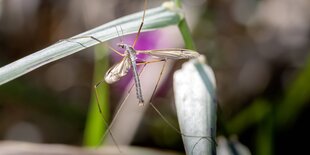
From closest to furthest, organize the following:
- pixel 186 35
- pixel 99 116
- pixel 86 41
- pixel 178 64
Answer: pixel 86 41
pixel 186 35
pixel 99 116
pixel 178 64

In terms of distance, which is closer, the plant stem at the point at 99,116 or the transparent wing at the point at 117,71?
the transparent wing at the point at 117,71

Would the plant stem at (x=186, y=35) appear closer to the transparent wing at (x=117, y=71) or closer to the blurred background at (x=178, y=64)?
the transparent wing at (x=117, y=71)

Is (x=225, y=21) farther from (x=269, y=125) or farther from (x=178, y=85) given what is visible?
(x=178, y=85)

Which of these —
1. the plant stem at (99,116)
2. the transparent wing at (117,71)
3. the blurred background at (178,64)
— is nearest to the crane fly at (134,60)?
the transparent wing at (117,71)

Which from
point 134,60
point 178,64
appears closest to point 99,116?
point 134,60

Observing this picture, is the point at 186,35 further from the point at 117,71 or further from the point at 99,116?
the point at 99,116

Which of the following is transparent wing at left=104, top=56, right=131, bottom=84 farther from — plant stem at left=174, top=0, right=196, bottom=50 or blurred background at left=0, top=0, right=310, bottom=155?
blurred background at left=0, top=0, right=310, bottom=155

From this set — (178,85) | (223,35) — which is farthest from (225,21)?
(178,85)
